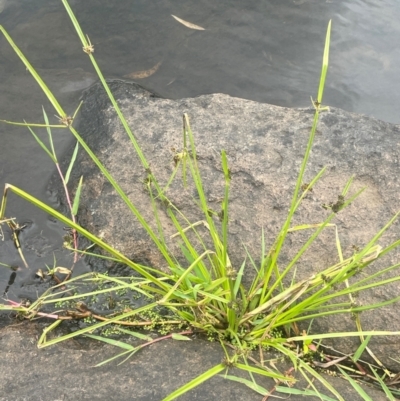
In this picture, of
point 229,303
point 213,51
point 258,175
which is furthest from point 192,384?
point 213,51

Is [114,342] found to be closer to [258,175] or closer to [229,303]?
[229,303]

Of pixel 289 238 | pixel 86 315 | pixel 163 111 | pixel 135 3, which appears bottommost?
pixel 86 315

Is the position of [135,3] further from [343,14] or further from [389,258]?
[389,258]

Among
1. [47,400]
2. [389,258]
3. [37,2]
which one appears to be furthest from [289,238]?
[37,2]

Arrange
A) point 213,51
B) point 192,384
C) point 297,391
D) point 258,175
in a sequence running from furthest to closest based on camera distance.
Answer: point 213,51, point 258,175, point 297,391, point 192,384

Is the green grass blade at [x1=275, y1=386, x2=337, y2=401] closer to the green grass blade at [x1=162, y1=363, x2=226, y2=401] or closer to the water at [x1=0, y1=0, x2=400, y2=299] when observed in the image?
the green grass blade at [x1=162, y1=363, x2=226, y2=401]

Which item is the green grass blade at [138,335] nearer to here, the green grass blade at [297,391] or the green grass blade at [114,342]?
the green grass blade at [114,342]
